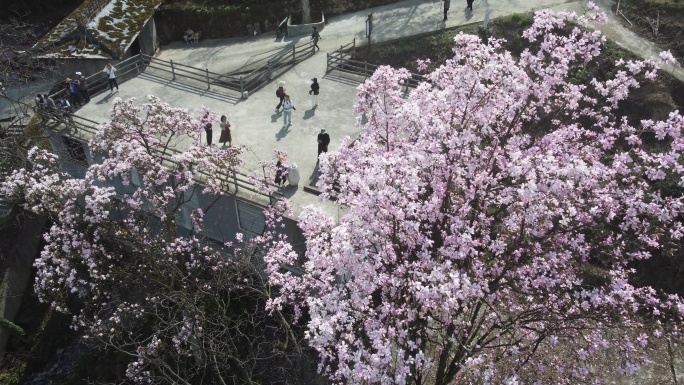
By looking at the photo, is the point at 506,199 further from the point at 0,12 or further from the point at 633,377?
the point at 0,12

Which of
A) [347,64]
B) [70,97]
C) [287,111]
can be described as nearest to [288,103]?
[287,111]

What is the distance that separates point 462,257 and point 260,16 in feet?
89.4

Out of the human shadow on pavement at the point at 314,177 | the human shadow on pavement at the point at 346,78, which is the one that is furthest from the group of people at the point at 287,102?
the human shadow on pavement at the point at 314,177

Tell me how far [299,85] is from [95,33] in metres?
11.3

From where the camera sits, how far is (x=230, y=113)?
23.7 meters

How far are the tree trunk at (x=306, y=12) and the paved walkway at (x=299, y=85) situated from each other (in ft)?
4.56

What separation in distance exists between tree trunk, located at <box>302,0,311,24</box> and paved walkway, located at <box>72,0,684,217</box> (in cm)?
139

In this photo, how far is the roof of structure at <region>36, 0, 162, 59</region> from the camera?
26484mm

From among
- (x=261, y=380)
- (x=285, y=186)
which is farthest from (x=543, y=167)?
(x=261, y=380)

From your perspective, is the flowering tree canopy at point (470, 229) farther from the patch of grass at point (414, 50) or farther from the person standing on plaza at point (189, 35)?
the person standing on plaza at point (189, 35)

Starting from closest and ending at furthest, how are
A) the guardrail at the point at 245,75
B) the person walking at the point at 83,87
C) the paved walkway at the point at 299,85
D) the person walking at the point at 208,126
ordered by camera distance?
the person walking at the point at 208,126 → the paved walkway at the point at 299,85 → the person walking at the point at 83,87 → the guardrail at the point at 245,75

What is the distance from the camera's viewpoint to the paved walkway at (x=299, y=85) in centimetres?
2158

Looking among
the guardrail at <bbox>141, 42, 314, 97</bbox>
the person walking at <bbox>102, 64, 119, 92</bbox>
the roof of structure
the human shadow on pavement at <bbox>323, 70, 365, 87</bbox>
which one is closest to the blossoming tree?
the guardrail at <bbox>141, 42, 314, 97</bbox>

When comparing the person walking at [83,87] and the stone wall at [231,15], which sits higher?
the stone wall at [231,15]
